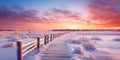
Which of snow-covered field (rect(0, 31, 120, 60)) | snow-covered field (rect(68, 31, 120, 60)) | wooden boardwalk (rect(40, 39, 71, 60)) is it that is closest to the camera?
wooden boardwalk (rect(40, 39, 71, 60))

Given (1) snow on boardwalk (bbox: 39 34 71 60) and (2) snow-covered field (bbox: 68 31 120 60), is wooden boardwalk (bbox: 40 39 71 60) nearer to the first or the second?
(1) snow on boardwalk (bbox: 39 34 71 60)

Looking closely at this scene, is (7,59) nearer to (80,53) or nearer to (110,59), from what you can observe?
(80,53)

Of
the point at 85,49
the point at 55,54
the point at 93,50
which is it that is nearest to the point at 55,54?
the point at 55,54

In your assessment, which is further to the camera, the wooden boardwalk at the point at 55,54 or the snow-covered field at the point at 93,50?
the snow-covered field at the point at 93,50

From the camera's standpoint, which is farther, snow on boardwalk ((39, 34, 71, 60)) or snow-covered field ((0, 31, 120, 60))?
snow-covered field ((0, 31, 120, 60))

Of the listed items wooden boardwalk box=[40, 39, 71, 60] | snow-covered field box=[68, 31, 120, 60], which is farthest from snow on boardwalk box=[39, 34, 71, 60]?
snow-covered field box=[68, 31, 120, 60]

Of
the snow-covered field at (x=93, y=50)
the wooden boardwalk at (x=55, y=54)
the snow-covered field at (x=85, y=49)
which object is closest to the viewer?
the wooden boardwalk at (x=55, y=54)

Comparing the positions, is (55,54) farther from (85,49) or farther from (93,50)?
(85,49)

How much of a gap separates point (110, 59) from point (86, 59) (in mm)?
1585

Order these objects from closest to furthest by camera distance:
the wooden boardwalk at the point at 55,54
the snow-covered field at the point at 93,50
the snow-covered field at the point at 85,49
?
the wooden boardwalk at the point at 55,54 → the snow-covered field at the point at 85,49 → the snow-covered field at the point at 93,50

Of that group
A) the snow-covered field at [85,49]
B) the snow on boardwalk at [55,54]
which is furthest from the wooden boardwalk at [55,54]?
the snow-covered field at [85,49]

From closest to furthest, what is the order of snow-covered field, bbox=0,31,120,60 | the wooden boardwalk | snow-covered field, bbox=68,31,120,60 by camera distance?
the wooden boardwalk, snow-covered field, bbox=0,31,120,60, snow-covered field, bbox=68,31,120,60

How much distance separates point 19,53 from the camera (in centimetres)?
711

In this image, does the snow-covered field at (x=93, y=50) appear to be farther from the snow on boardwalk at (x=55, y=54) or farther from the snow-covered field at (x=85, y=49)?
the snow on boardwalk at (x=55, y=54)
